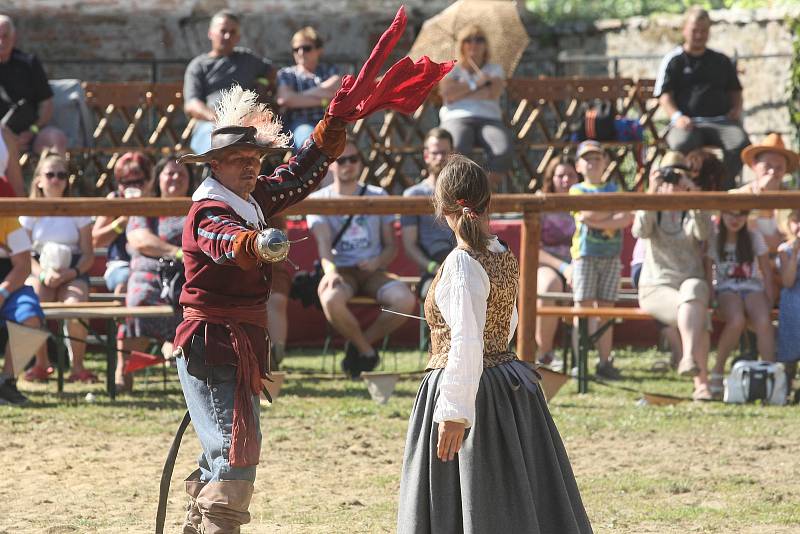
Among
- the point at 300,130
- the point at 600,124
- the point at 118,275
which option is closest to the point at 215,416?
the point at 118,275

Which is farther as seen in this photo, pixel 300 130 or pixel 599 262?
pixel 300 130

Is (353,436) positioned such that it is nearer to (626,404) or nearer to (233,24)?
(626,404)

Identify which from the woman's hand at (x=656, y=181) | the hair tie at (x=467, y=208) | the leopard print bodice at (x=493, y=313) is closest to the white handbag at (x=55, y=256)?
the woman's hand at (x=656, y=181)

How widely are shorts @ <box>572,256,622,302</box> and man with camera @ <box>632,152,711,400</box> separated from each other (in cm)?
39

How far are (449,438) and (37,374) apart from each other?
5.25m

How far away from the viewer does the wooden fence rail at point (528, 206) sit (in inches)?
295

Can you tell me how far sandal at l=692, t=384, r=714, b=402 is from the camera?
8094mm

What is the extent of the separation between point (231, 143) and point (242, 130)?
0.07 meters

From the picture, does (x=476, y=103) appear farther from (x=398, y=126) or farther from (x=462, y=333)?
(x=462, y=333)

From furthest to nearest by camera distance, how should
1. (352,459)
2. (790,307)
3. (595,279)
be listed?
(595,279) → (790,307) → (352,459)

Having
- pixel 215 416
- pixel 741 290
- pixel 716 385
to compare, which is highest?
pixel 741 290

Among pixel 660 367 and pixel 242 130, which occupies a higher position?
pixel 242 130

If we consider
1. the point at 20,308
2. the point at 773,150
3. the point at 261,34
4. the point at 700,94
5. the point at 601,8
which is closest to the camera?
the point at 20,308

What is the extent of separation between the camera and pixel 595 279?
8.86 meters
